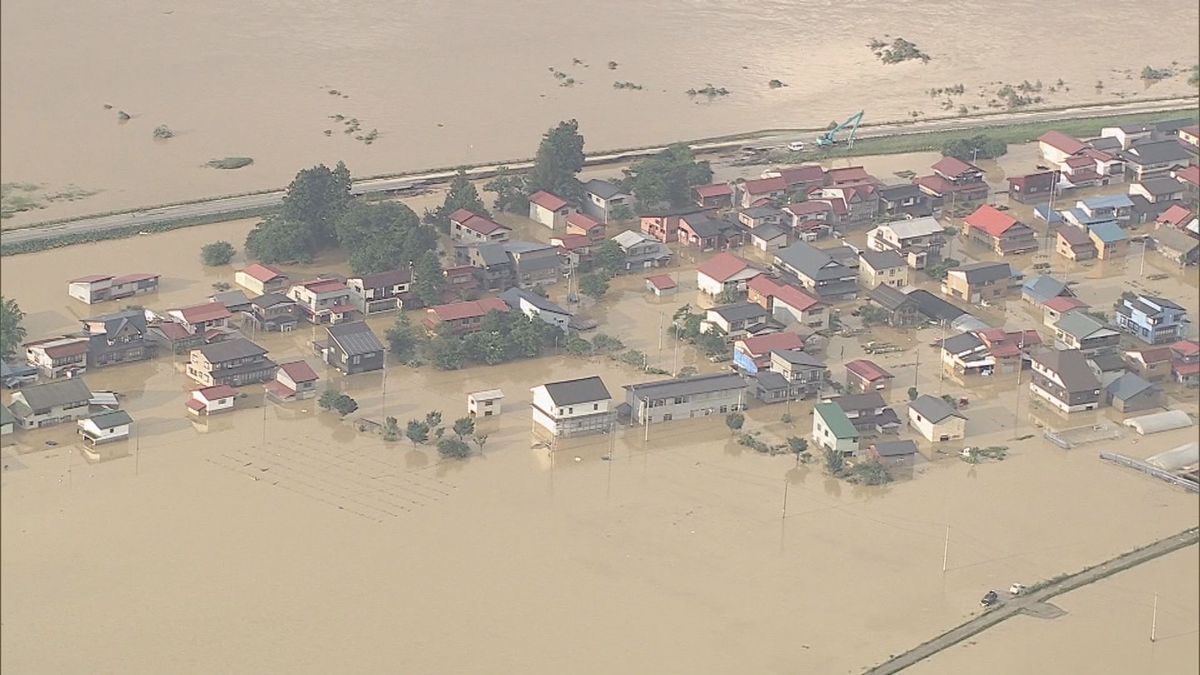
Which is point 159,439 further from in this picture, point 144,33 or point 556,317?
point 144,33

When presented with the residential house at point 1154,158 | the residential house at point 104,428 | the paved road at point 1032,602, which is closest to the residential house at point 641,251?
the residential house at point 104,428

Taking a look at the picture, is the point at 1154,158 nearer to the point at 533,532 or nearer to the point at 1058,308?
the point at 1058,308

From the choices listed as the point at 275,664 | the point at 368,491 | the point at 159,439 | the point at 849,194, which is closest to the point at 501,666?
the point at 275,664

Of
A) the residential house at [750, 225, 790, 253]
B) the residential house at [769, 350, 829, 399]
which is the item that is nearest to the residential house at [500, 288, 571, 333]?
the residential house at [769, 350, 829, 399]

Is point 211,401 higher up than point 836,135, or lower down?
lower down

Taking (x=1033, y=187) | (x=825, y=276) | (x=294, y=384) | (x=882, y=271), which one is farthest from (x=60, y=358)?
(x=1033, y=187)

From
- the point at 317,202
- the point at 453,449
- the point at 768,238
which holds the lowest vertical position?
the point at 453,449

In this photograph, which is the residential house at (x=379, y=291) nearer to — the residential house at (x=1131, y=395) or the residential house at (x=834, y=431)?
the residential house at (x=834, y=431)
